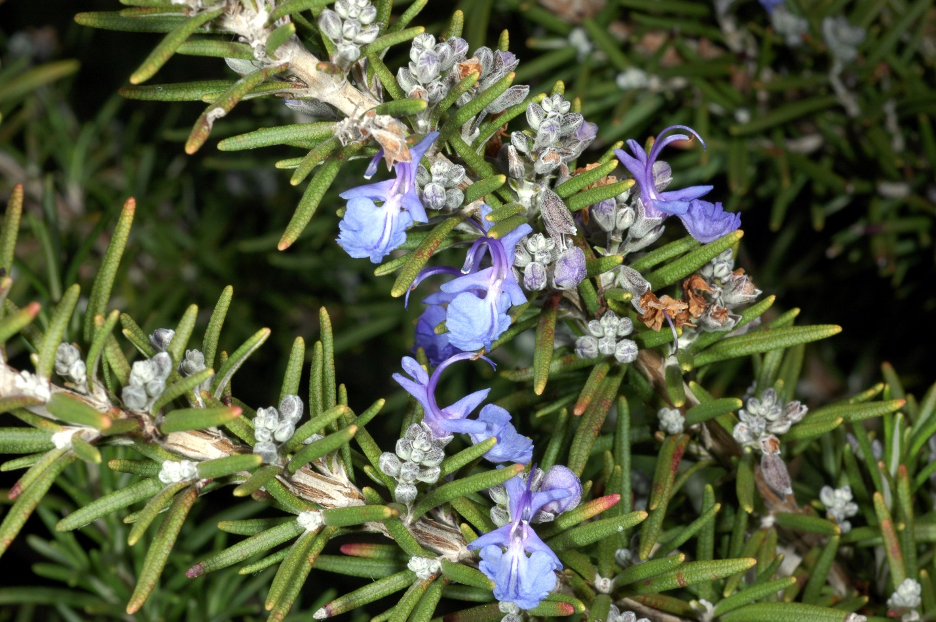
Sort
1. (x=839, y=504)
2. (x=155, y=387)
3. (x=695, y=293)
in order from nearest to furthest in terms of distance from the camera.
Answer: (x=155, y=387) < (x=695, y=293) < (x=839, y=504)

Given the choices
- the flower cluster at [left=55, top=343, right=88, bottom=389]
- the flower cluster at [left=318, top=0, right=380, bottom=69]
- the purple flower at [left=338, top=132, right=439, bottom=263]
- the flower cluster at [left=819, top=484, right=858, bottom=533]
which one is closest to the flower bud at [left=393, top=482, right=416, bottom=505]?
the purple flower at [left=338, top=132, right=439, bottom=263]

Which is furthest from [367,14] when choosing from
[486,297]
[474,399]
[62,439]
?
[62,439]

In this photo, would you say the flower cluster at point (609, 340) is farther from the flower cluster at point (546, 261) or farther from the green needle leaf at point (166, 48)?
the green needle leaf at point (166, 48)

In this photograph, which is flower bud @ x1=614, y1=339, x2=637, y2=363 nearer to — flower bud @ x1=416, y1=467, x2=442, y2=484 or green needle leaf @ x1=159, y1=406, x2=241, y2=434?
flower bud @ x1=416, y1=467, x2=442, y2=484

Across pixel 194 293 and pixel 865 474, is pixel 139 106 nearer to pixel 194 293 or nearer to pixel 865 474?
pixel 194 293

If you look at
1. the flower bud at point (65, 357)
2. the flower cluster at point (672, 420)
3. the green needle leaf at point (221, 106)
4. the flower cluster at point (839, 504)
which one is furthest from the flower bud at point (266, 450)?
the flower cluster at point (839, 504)

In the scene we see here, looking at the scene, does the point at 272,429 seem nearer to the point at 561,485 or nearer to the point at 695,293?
the point at 561,485
